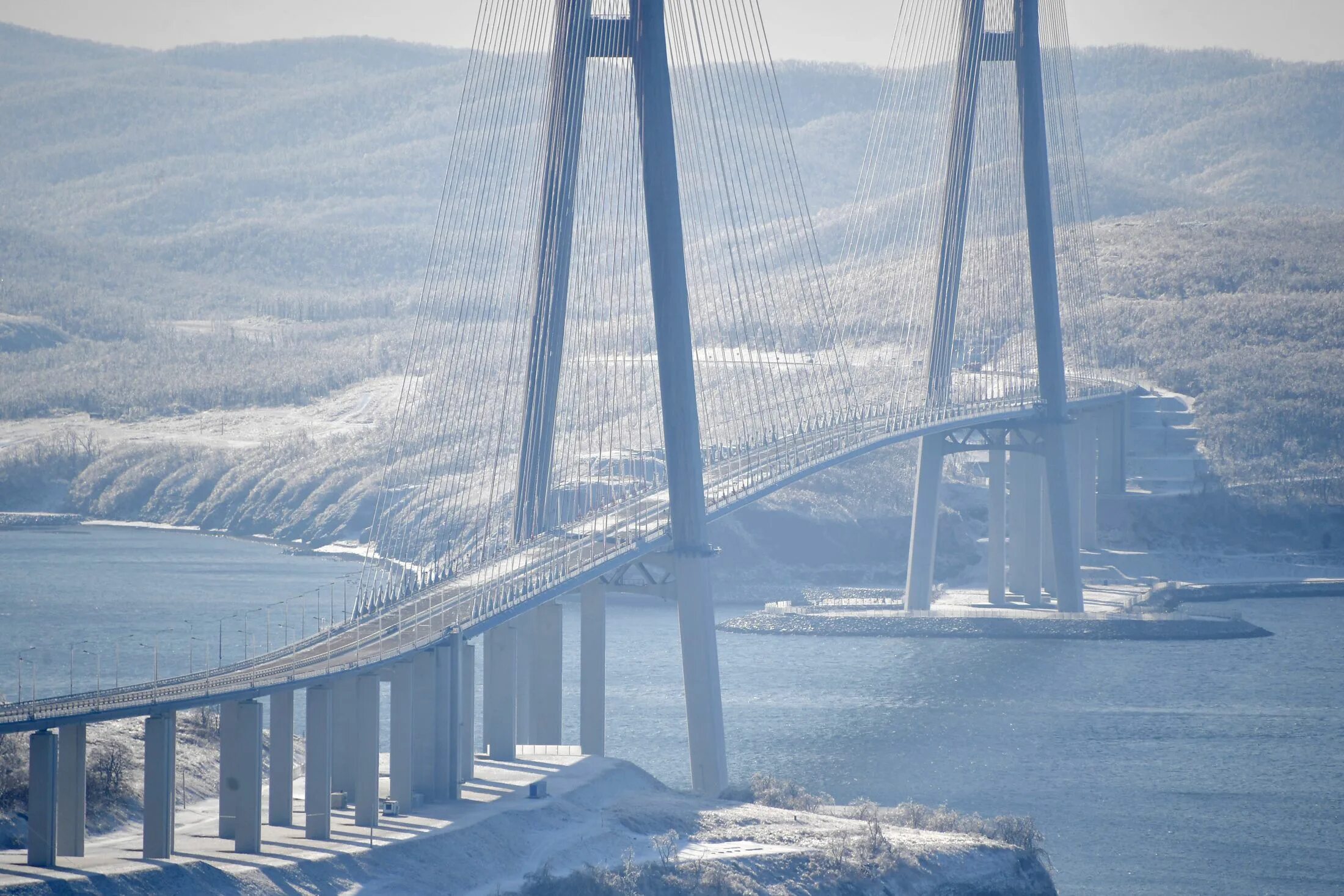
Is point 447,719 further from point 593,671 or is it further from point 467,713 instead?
point 593,671

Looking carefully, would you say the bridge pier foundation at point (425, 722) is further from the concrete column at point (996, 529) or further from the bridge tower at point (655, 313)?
the concrete column at point (996, 529)

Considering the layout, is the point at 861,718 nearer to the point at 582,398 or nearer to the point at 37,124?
the point at 582,398

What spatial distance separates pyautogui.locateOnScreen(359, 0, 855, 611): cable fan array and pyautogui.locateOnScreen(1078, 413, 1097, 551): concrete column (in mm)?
6358

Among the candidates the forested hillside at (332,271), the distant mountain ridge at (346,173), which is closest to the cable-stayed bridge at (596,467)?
the forested hillside at (332,271)

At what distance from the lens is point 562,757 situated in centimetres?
3027

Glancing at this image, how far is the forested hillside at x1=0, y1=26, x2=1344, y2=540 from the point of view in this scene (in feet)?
241

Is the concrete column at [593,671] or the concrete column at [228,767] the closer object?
the concrete column at [228,767]

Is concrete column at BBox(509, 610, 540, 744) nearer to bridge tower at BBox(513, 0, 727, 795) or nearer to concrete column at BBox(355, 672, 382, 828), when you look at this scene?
bridge tower at BBox(513, 0, 727, 795)

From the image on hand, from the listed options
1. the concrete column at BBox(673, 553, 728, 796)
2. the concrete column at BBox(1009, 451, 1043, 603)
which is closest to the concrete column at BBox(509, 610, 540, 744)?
the concrete column at BBox(673, 553, 728, 796)

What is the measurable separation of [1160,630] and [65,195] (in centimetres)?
14499

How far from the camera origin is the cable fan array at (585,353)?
31.8 metres

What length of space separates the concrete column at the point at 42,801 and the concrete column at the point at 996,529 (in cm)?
3206

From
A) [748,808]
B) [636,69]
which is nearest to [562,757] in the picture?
[748,808]

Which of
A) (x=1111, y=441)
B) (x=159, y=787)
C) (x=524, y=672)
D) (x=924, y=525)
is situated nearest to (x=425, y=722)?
(x=159, y=787)
